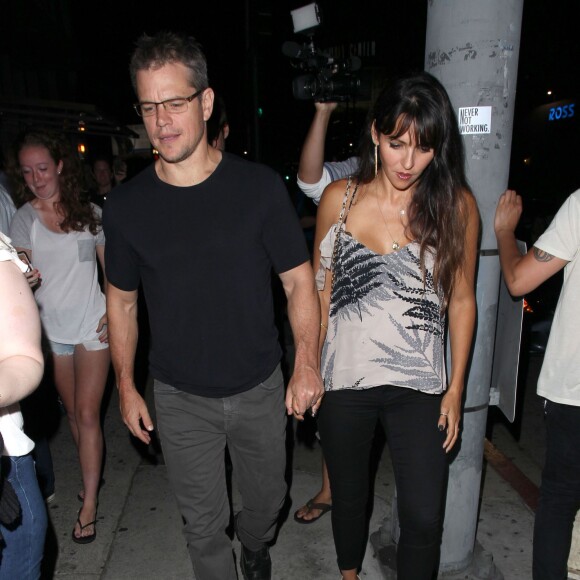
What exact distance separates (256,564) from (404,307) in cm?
156

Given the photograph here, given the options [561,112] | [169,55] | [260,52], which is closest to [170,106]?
[169,55]

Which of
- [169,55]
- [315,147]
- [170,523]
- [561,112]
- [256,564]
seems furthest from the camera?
[561,112]

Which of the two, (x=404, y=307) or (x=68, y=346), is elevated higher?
(x=404, y=307)

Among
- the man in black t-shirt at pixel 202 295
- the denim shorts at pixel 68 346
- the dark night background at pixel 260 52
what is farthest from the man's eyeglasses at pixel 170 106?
the dark night background at pixel 260 52

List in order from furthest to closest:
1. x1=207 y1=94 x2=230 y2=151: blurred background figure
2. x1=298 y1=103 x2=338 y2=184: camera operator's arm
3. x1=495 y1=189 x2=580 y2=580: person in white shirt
→ x1=207 y1=94 x2=230 y2=151: blurred background figure
x1=298 y1=103 x2=338 y2=184: camera operator's arm
x1=495 y1=189 x2=580 y2=580: person in white shirt

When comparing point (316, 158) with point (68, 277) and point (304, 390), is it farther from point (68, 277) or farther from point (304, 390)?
point (68, 277)

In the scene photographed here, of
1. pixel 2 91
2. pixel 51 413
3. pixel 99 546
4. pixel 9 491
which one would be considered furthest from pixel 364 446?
pixel 2 91

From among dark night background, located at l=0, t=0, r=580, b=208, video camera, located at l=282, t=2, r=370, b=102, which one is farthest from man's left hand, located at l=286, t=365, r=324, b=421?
dark night background, located at l=0, t=0, r=580, b=208

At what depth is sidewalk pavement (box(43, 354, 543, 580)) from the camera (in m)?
3.00

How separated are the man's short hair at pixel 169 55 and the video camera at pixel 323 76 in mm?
1199

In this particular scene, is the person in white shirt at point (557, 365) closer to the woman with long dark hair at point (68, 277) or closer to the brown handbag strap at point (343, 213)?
the brown handbag strap at point (343, 213)

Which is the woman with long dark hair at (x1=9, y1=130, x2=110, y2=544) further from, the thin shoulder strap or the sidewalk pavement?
the thin shoulder strap

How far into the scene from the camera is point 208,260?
2.27 metres

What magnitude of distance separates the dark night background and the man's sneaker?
4302mm
